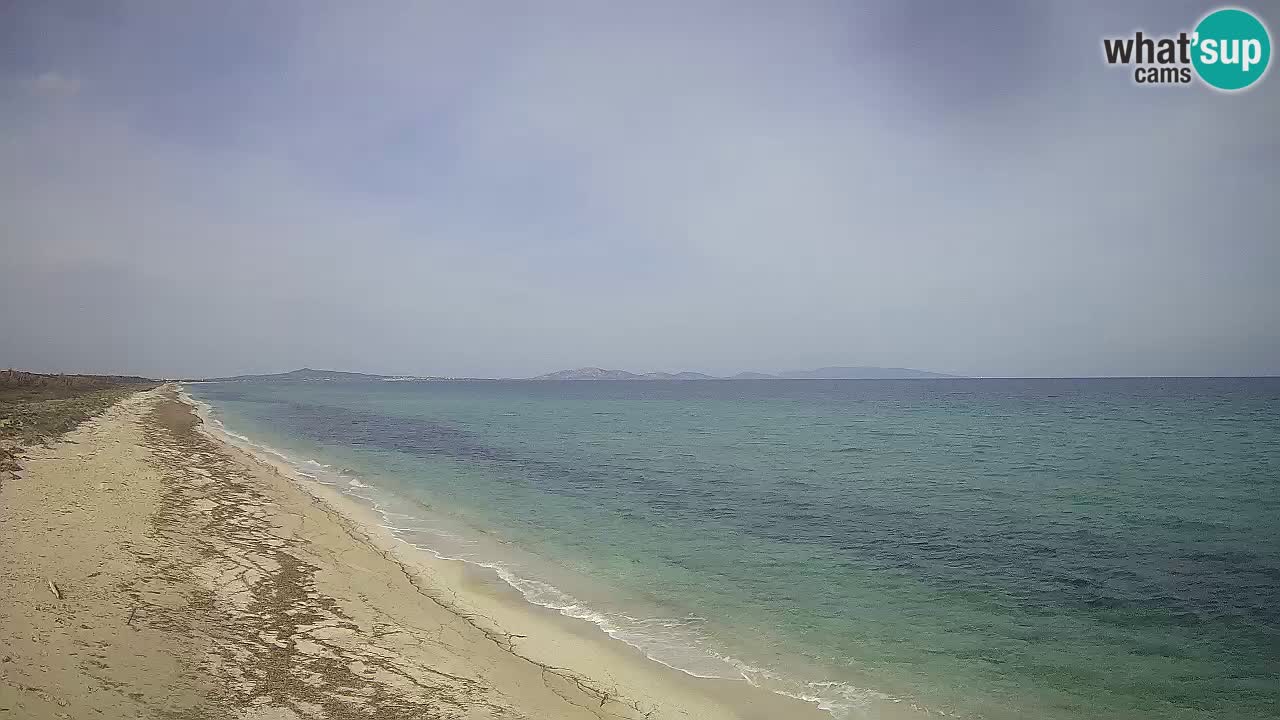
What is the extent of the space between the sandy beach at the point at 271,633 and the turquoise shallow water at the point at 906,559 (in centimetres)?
102

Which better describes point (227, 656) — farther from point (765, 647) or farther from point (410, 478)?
point (410, 478)

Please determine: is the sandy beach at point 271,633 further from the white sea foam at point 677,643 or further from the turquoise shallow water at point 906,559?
the turquoise shallow water at point 906,559

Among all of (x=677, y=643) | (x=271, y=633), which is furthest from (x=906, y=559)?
(x=271, y=633)

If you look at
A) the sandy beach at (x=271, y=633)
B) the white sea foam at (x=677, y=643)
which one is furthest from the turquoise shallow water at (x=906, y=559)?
the sandy beach at (x=271, y=633)

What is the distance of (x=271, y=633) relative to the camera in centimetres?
769

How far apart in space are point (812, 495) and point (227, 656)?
1712 cm

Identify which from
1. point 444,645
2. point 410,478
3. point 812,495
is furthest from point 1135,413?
point 444,645

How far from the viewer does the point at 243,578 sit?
31.7 ft

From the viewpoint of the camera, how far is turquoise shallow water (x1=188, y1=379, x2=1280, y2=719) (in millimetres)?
8180

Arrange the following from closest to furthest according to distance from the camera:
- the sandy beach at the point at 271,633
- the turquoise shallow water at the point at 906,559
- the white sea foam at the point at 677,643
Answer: the sandy beach at the point at 271,633, the white sea foam at the point at 677,643, the turquoise shallow water at the point at 906,559

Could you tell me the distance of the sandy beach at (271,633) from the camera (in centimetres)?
610

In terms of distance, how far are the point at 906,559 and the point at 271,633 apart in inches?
478

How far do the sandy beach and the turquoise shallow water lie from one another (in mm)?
1022

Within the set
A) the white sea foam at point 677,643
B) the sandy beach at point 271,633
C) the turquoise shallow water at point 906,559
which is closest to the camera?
the sandy beach at point 271,633
